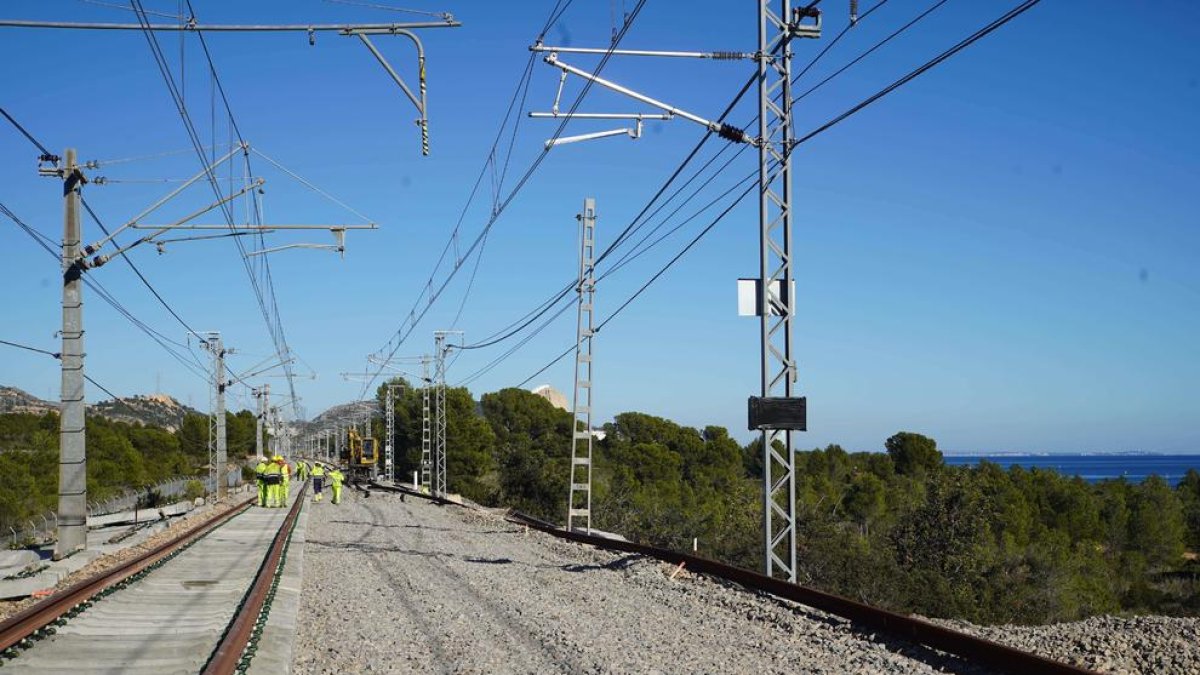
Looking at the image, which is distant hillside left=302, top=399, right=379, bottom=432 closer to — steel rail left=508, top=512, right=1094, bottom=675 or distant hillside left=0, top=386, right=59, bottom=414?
distant hillside left=0, top=386, right=59, bottom=414

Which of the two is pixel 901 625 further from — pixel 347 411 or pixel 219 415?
pixel 347 411

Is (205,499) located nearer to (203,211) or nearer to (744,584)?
(203,211)

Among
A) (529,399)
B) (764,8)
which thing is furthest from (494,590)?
(529,399)

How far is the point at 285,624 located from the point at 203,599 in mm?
2915

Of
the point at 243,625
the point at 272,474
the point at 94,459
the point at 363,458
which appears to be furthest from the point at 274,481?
the point at 363,458

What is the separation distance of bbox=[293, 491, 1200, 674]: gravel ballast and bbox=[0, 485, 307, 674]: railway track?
795 mm

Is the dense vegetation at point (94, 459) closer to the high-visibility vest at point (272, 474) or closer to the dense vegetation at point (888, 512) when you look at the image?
the dense vegetation at point (888, 512)

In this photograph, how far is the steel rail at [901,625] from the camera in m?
8.35

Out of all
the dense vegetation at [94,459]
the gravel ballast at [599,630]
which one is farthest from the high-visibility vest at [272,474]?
the dense vegetation at [94,459]

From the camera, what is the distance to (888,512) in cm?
7412

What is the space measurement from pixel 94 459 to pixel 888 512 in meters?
55.8

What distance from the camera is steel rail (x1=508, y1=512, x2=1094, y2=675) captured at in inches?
329

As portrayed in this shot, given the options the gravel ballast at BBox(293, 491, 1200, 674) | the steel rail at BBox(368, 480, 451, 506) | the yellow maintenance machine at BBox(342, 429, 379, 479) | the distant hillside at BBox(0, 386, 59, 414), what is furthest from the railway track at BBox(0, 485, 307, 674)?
the distant hillside at BBox(0, 386, 59, 414)

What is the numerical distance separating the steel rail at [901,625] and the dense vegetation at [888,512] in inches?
535
